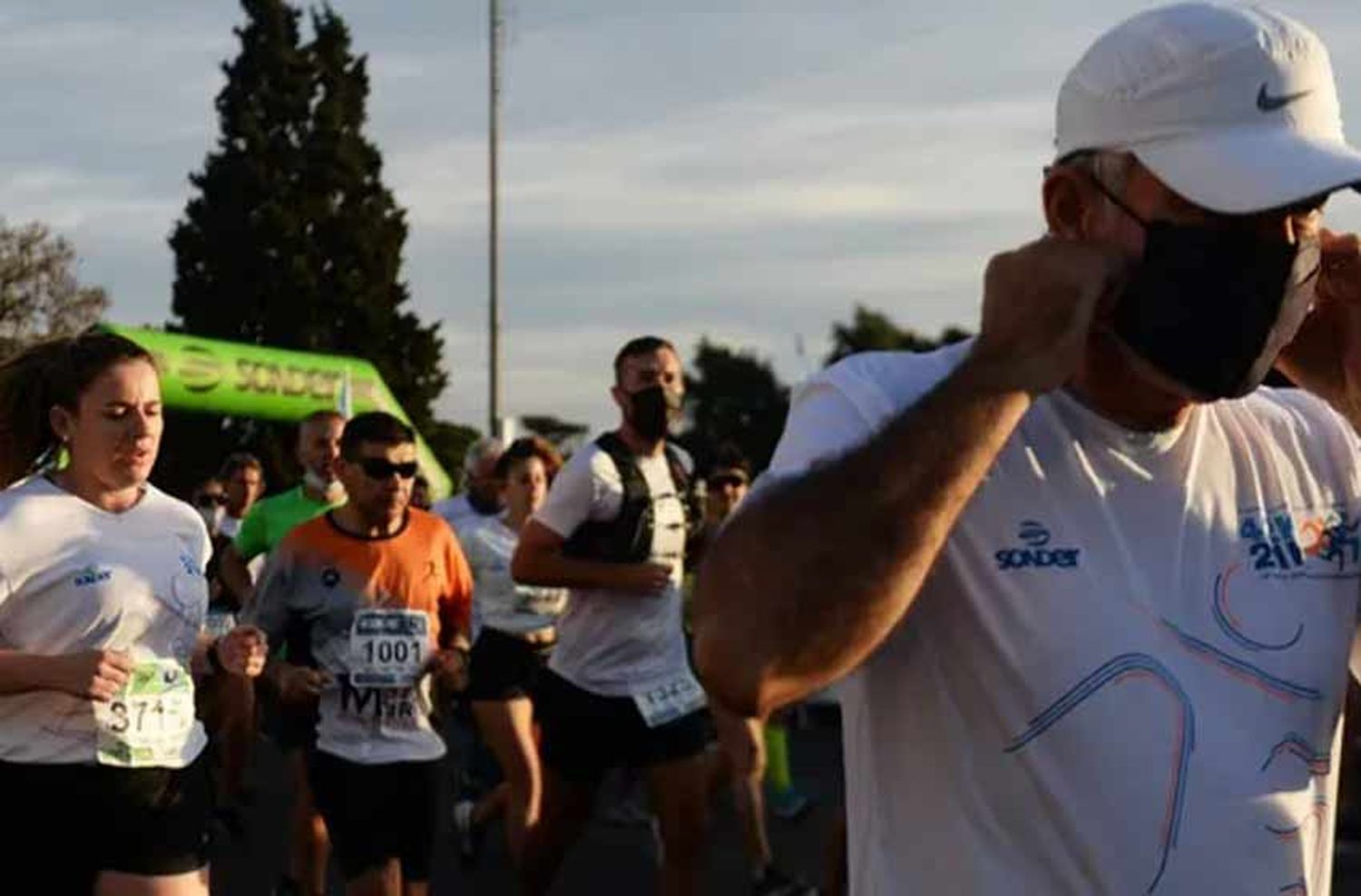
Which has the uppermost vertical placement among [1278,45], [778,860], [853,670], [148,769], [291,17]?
[291,17]

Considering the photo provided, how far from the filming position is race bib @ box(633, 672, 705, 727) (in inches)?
341

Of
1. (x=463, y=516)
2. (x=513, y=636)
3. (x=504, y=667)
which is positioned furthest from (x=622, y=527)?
(x=463, y=516)

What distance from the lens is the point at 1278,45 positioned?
2332 mm

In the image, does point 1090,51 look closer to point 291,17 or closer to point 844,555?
point 844,555

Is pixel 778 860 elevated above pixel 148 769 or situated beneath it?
situated beneath

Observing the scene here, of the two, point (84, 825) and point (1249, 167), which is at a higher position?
point (1249, 167)

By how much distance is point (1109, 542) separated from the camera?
2.36m

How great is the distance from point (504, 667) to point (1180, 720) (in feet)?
28.9

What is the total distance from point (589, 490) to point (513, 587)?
3150 mm

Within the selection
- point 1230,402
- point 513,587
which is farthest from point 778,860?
point 1230,402

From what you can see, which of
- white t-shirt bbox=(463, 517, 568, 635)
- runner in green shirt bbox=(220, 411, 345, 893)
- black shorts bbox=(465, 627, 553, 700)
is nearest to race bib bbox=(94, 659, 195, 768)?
runner in green shirt bbox=(220, 411, 345, 893)

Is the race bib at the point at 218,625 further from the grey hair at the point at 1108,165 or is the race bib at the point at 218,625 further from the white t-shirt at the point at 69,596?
the grey hair at the point at 1108,165

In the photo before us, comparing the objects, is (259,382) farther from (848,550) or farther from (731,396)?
(731,396)

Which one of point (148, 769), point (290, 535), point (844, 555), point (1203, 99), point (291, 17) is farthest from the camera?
point (291, 17)
